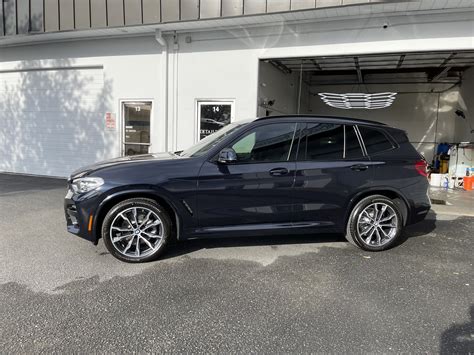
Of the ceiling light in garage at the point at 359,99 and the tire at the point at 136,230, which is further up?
the ceiling light in garage at the point at 359,99

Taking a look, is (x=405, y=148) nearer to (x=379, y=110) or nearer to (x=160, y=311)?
(x=160, y=311)

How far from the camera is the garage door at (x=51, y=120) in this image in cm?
1023

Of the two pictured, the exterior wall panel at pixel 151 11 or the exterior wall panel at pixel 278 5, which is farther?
the exterior wall panel at pixel 151 11

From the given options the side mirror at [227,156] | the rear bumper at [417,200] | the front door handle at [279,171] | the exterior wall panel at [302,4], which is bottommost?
the rear bumper at [417,200]

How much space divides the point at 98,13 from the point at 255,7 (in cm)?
383

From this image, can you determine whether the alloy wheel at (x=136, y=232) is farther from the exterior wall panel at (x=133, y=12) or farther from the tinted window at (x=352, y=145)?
the exterior wall panel at (x=133, y=12)

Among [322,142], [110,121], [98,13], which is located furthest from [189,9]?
[322,142]

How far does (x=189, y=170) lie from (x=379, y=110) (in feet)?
49.3

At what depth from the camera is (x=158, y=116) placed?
9273 mm

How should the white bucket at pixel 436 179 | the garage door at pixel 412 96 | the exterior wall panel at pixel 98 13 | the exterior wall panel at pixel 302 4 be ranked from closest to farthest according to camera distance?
the exterior wall panel at pixel 302 4 → the exterior wall panel at pixel 98 13 → the white bucket at pixel 436 179 → the garage door at pixel 412 96

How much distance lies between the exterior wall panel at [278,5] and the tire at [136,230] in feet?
16.3

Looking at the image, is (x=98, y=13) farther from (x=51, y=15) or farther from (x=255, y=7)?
(x=255, y=7)

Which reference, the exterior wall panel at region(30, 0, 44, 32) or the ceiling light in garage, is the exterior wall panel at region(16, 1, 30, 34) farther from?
the ceiling light in garage

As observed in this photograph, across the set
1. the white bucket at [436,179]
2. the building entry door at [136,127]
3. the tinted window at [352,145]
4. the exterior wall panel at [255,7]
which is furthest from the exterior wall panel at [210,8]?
the white bucket at [436,179]
